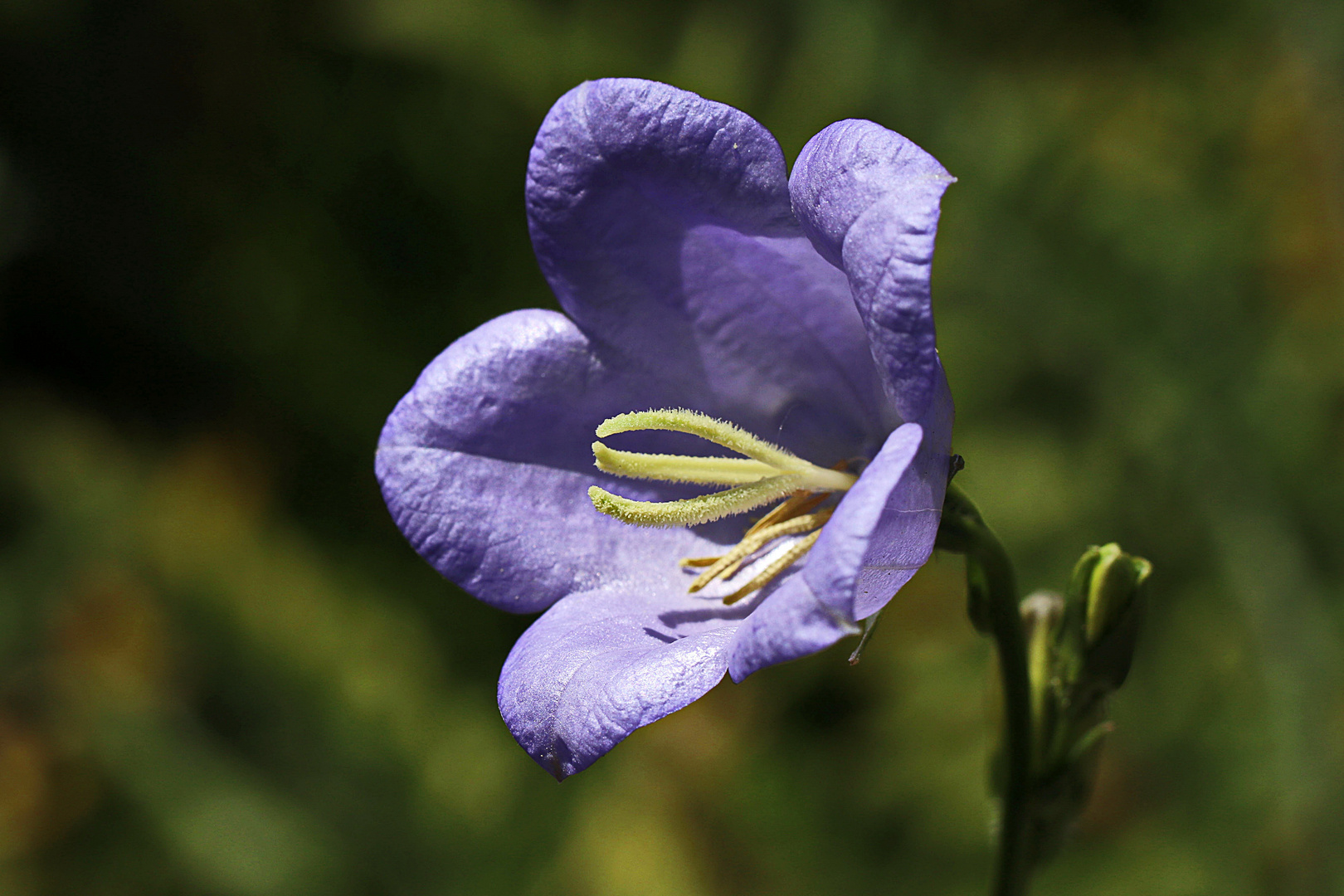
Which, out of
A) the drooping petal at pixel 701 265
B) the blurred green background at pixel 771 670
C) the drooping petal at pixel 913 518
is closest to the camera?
the drooping petal at pixel 913 518

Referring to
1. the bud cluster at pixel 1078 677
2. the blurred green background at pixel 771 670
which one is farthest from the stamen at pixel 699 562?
the blurred green background at pixel 771 670

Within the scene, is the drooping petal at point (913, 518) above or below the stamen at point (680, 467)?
above

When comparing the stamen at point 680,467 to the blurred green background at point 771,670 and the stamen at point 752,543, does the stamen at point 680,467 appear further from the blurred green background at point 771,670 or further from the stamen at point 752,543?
the blurred green background at point 771,670

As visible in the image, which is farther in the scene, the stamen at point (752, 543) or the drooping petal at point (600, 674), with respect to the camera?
the stamen at point (752, 543)

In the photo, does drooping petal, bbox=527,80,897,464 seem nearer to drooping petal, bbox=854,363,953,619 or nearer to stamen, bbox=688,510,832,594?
stamen, bbox=688,510,832,594

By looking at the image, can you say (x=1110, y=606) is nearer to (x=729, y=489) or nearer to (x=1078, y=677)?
(x=1078, y=677)

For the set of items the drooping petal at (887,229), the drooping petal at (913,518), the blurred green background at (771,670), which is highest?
the drooping petal at (887,229)

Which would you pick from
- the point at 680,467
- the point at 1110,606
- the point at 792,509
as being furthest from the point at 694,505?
the point at 1110,606
